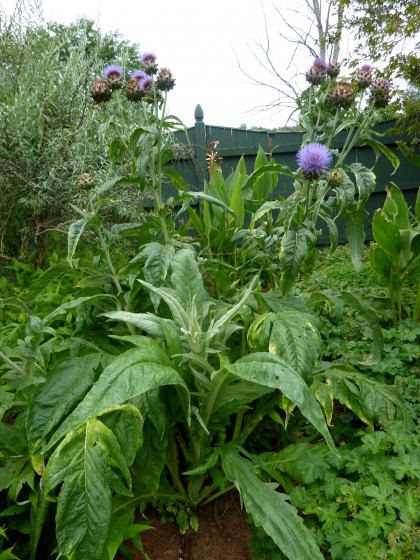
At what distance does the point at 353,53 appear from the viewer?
6.96 meters

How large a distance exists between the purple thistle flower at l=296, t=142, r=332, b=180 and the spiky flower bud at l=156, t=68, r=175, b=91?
0.74 m

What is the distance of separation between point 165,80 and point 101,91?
0.30 meters

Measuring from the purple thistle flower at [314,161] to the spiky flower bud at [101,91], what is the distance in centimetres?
90

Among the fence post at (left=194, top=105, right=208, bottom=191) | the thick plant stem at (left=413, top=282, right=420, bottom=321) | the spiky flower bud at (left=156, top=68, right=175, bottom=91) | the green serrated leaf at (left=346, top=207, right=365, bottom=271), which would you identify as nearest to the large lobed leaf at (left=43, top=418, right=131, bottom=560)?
the green serrated leaf at (left=346, top=207, right=365, bottom=271)

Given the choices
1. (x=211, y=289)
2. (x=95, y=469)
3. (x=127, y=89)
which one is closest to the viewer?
(x=95, y=469)

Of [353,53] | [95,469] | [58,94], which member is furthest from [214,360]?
[353,53]

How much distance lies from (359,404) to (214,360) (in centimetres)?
53

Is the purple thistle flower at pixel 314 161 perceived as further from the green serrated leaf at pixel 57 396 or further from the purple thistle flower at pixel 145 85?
the green serrated leaf at pixel 57 396

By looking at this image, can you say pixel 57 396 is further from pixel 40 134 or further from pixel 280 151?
pixel 280 151

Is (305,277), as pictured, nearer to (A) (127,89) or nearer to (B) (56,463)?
(A) (127,89)

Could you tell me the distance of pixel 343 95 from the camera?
1935mm

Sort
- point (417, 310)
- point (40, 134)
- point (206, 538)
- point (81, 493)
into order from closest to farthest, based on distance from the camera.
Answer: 1. point (81, 493)
2. point (206, 538)
3. point (417, 310)
4. point (40, 134)

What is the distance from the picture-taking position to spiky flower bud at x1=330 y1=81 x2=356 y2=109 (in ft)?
6.36

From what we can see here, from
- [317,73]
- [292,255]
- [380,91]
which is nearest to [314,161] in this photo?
[292,255]
